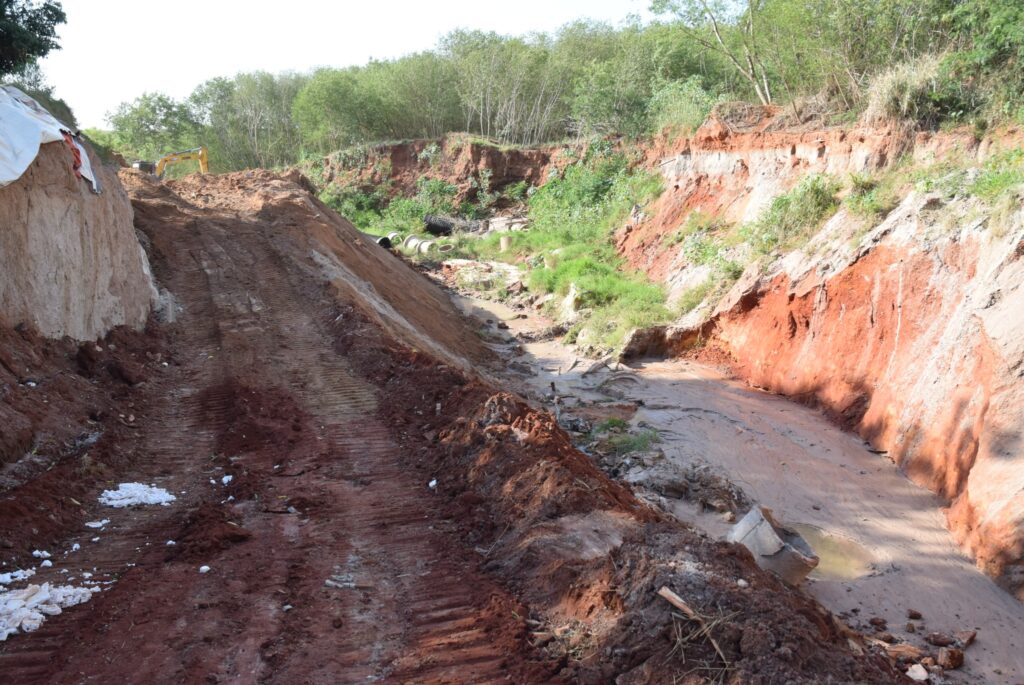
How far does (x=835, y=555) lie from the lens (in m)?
8.02

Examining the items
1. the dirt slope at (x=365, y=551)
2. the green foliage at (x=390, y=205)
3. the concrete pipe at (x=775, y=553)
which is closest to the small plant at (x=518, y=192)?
the green foliage at (x=390, y=205)

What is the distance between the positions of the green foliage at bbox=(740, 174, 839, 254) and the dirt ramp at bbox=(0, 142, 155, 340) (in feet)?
38.3

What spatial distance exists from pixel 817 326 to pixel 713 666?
10635mm

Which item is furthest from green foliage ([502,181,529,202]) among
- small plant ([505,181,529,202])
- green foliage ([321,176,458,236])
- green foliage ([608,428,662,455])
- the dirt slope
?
the dirt slope

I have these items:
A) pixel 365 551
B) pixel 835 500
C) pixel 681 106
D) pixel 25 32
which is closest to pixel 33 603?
pixel 365 551

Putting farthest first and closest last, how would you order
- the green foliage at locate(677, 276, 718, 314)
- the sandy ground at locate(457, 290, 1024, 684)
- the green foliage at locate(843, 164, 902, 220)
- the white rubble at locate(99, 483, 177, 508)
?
the green foliage at locate(677, 276, 718, 314)
the green foliage at locate(843, 164, 902, 220)
the sandy ground at locate(457, 290, 1024, 684)
the white rubble at locate(99, 483, 177, 508)

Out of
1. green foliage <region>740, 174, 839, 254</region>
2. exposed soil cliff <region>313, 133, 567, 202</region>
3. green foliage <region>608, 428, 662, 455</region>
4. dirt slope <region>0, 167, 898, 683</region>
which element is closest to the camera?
dirt slope <region>0, 167, 898, 683</region>

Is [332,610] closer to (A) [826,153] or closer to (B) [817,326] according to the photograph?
(B) [817,326]

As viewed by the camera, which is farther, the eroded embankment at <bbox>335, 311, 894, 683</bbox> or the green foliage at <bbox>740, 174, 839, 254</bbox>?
the green foliage at <bbox>740, 174, 839, 254</bbox>

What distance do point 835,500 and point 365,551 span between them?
21.0 feet

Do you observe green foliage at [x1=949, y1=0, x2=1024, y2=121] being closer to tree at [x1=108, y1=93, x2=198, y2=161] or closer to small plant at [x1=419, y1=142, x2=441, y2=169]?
small plant at [x1=419, y1=142, x2=441, y2=169]

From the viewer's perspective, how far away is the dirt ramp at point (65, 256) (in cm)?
766

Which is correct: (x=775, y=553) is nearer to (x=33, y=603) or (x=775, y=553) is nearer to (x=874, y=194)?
(x=33, y=603)

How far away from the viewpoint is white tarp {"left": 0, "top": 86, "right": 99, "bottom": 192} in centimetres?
744
